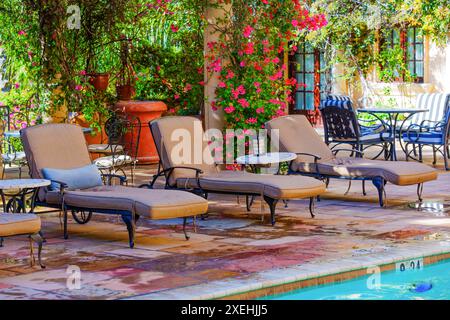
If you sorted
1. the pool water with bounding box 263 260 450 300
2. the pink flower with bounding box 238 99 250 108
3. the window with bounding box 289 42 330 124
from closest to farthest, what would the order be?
the pool water with bounding box 263 260 450 300 → the pink flower with bounding box 238 99 250 108 → the window with bounding box 289 42 330 124

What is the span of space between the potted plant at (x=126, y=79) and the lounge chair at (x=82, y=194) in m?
5.03

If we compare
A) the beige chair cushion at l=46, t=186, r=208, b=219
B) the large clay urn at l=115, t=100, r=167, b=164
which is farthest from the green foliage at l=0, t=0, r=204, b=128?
the beige chair cushion at l=46, t=186, r=208, b=219

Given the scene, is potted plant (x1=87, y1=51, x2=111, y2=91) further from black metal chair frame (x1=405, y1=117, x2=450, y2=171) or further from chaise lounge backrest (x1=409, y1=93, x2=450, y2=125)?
chaise lounge backrest (x1=409, y1=93, x2=450, y2=125)

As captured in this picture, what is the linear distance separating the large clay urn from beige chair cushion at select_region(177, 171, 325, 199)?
4.78 metres

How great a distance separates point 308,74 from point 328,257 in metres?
15.0

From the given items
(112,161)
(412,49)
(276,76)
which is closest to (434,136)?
(276,76)

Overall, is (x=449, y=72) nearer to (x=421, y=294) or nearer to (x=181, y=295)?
(x=421, y=294)

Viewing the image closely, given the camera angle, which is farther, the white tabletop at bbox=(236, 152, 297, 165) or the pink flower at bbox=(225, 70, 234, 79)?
the pink flower at bbox=(225, 70, 234, 79)

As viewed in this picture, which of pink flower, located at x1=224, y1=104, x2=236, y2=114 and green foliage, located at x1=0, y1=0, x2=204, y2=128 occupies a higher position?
green foliage, located at x1=0, y1=0, x2=204, y2=128

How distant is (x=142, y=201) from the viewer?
8227mm

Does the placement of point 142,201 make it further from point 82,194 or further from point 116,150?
point 116,150

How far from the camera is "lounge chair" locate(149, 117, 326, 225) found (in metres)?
9.30

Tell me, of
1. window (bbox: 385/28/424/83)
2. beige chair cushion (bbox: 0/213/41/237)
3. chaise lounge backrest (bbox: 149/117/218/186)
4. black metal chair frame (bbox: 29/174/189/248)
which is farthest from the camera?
window (bbox: 385/28/424/83)

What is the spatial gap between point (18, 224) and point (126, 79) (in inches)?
308
